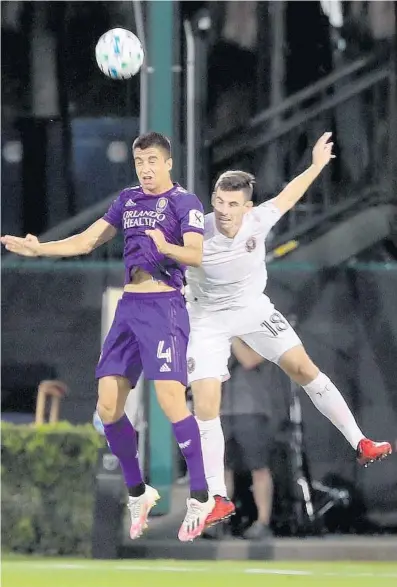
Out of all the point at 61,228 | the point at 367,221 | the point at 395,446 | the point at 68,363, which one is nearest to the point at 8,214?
the point at 61,228

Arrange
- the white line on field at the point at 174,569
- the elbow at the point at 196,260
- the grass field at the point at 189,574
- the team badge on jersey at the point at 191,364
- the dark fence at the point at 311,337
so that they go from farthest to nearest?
the dark fence at the point at 311,337
the white line on field at the point at 174,569
the grass field at the point at 189,574
the team badge on jersey at the point at 191,364
the elbow at the point at 196,260

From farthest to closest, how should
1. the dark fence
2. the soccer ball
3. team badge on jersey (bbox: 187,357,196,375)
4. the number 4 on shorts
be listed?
the dark fence → the soccer ball → team badge on jersey (bbox: 187,357,196,375) → the number 4 on shorts

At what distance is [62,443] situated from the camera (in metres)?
9.28

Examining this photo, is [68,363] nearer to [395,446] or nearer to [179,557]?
[179,557]

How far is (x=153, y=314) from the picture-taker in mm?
6586

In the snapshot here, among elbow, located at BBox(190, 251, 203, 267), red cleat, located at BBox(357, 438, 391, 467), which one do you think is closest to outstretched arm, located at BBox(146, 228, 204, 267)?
elbow, located at BBox(190, 251, 203, 267)

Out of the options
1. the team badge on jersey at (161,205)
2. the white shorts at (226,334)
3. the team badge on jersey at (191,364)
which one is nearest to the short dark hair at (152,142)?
the team badge on jersey at (161,205)

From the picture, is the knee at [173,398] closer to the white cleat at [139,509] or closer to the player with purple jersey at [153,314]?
the player with purple jersey at [153,314]

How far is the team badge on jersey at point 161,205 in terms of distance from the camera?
6.65 meters

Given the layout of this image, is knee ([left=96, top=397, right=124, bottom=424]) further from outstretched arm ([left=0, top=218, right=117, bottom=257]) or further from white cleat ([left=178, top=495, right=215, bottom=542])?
outstretched arm ([left=0, top=218, right=117, bottom=257])

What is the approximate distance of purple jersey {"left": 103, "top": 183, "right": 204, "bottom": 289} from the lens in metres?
6.61

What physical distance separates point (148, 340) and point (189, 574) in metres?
2.32

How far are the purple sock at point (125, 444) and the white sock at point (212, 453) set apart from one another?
35 centimetres

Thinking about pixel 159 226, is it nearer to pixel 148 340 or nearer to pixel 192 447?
pixel 148 340
